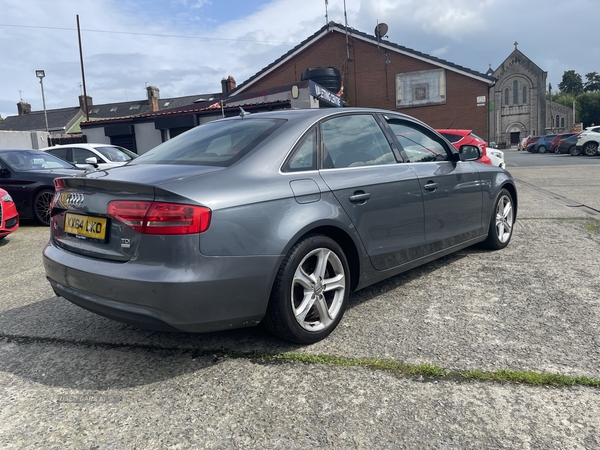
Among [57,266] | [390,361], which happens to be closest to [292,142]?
[390,361]

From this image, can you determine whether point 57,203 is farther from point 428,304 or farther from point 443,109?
point 443,109

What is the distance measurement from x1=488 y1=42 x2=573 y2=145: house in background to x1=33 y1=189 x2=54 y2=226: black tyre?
73.9m

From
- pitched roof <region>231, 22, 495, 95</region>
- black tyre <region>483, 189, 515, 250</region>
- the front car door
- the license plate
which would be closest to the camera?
the license plate

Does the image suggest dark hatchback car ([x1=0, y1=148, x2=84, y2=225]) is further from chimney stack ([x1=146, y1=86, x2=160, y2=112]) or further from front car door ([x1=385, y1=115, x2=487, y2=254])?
chimney stack ([x1=146, y1=86, x2=160, y2=112])

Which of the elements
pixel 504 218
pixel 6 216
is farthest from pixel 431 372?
pixel 6 216

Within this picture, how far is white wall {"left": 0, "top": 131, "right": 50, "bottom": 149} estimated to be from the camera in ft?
67.6

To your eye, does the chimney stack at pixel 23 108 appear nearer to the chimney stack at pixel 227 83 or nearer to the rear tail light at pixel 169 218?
the chimney stack at pixel 227 83

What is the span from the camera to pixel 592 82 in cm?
11256

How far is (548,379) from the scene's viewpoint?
7.70 feet

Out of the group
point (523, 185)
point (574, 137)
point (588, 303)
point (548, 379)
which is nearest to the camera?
point (548, 379)

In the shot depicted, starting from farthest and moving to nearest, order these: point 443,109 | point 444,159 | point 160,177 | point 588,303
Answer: point 443,109 → point 444,159 → point 588,303 → point 160,177

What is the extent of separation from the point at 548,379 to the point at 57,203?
9.74 ft

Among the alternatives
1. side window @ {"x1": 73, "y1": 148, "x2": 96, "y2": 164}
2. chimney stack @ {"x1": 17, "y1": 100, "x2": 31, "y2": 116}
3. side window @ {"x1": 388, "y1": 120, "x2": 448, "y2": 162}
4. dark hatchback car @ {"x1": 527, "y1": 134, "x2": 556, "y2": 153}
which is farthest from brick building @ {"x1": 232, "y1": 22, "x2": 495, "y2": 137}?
chimney stack @ {"x1": 17, "y1": 100, "x2": 31, "y2": 116}

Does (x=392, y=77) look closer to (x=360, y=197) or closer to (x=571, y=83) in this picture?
(x=360, y=197)
